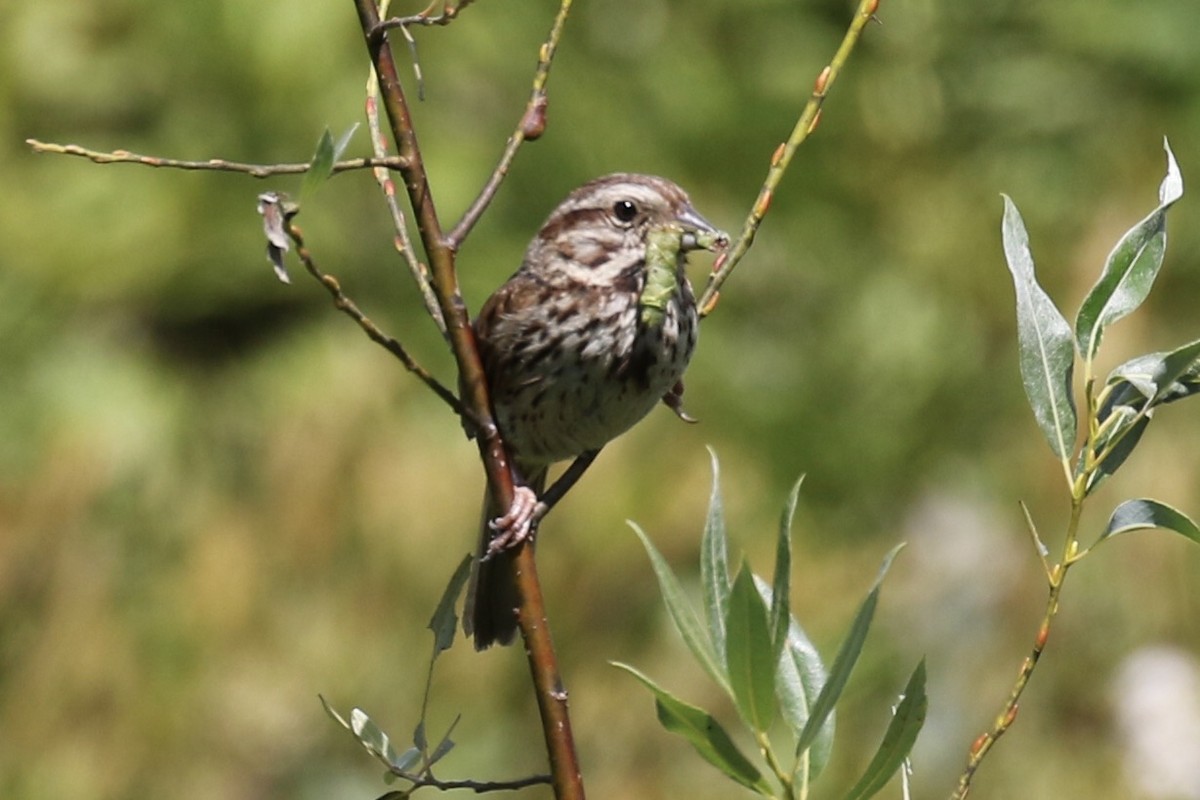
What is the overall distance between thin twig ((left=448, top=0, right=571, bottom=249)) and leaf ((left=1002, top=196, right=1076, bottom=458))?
1.18 ft

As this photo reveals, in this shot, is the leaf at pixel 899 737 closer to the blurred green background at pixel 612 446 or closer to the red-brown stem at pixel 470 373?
the red-brown stem at pixel 470 373

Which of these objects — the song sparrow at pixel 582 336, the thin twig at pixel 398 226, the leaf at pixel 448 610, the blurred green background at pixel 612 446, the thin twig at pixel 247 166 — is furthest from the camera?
the blurred green background at pixel 612 446

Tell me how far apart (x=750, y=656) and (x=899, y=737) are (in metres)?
0.11

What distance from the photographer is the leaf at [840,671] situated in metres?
1.13

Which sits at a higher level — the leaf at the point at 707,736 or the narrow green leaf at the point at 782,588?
the narrow green leaf at the point at 782,588

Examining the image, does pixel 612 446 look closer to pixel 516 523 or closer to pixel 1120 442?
pixel 516 523

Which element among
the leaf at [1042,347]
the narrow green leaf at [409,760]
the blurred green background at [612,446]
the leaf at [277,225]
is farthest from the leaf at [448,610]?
the blurred green background at [612,446]

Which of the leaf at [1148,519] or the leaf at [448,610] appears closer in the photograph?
the leaf at [1148,519]

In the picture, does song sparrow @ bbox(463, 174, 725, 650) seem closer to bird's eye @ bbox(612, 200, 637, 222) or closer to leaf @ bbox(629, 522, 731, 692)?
bird's eye @ bbox(612, 200, 637, 222)

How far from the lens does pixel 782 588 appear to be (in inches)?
46.4

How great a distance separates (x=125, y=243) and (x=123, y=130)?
0.47 m

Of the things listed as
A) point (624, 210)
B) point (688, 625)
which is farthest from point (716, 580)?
point (624, 210)

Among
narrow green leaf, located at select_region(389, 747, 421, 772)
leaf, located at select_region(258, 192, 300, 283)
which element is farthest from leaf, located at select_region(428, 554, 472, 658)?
leaf, located at select_region(258, 192, 300, 283)

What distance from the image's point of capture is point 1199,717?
4625mm
